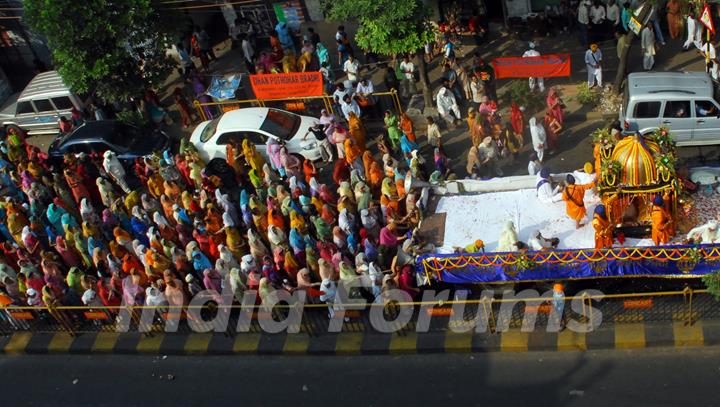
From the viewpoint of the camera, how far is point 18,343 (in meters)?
15.9

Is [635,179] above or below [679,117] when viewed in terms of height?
above

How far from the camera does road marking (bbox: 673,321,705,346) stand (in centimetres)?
1267

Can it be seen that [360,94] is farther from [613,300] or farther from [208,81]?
[613,300]

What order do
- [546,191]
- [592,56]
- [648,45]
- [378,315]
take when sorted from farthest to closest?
1. [648,45]
2. [592,56]
3. [546,191]
4. [378,315]

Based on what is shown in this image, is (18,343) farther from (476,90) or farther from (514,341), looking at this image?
(476,90)

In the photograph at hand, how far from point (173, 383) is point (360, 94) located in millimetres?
8526

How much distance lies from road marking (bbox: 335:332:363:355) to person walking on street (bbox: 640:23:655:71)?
10.5 metres

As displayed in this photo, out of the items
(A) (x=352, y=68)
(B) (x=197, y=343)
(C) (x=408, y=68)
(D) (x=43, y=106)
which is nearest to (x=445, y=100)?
(C) (x=408, y=68)

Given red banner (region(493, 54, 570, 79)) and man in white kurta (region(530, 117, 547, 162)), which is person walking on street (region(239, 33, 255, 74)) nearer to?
red banner (region(493, 54, 570, 79))

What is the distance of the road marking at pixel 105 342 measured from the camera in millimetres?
15305

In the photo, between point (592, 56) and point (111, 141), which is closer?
point (592, 56)

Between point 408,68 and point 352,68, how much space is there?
153cm

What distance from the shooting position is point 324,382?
13.8m

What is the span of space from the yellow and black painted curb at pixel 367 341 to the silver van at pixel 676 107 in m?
4.69
